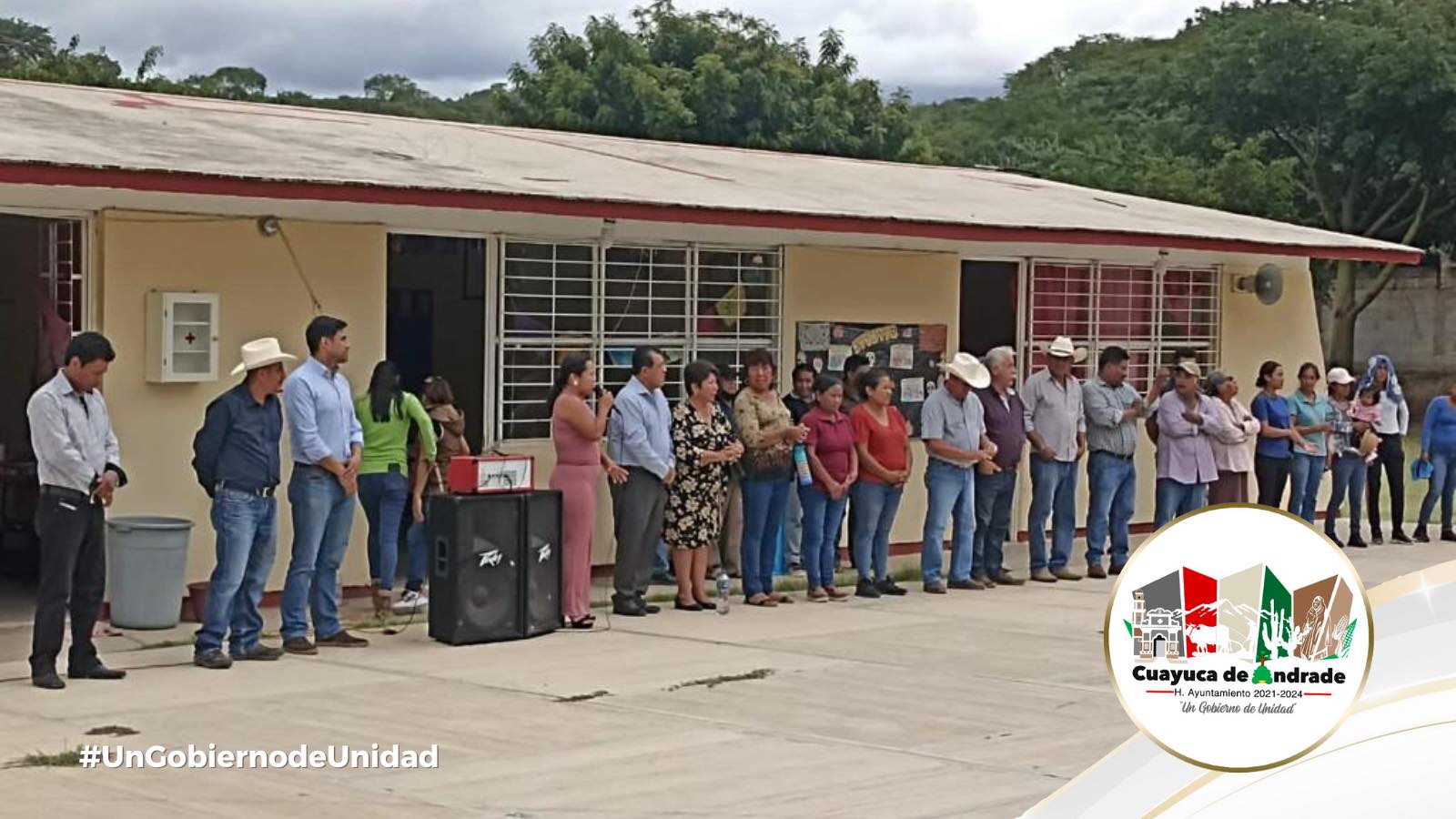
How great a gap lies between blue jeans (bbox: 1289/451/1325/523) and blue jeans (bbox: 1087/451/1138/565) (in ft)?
7.65

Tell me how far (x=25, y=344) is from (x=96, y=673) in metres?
5.21

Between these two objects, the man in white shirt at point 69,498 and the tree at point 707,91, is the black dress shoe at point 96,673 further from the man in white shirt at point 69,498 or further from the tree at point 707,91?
the tree at point 707,91

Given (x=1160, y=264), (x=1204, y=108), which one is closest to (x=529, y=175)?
(x=1160, y=264)

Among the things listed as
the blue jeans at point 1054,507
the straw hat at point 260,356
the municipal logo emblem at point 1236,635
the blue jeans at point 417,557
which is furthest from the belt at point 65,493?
the municipal logo emblem at point 1236,635

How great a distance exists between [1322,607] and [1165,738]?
0.24 metres

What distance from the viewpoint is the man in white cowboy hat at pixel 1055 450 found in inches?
612

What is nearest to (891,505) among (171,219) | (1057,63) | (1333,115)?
(171,219)

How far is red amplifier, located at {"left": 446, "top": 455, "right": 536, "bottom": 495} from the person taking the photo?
38.4 ft

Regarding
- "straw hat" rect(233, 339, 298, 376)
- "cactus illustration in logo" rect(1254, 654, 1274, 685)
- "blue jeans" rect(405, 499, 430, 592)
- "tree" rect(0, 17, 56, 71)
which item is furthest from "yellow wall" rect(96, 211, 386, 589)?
"tree" rect(0, 17, 56, 71)

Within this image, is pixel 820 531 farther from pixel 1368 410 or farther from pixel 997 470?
pixel 1368 410

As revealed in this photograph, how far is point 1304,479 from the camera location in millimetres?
17875

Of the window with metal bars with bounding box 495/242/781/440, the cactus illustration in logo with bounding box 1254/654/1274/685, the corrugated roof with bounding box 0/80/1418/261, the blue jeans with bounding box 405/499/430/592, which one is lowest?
the blue jeans with bounding box 405/499/430/592

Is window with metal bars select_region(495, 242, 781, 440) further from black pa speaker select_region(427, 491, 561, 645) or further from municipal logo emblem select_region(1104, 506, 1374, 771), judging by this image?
municipal logo emblem select_region(1104, 506, 1374, 771)

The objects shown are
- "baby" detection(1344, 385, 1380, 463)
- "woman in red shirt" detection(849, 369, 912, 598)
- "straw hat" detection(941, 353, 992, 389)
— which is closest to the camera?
"woman in red shirt" detection(849, 369, 912, 598)
